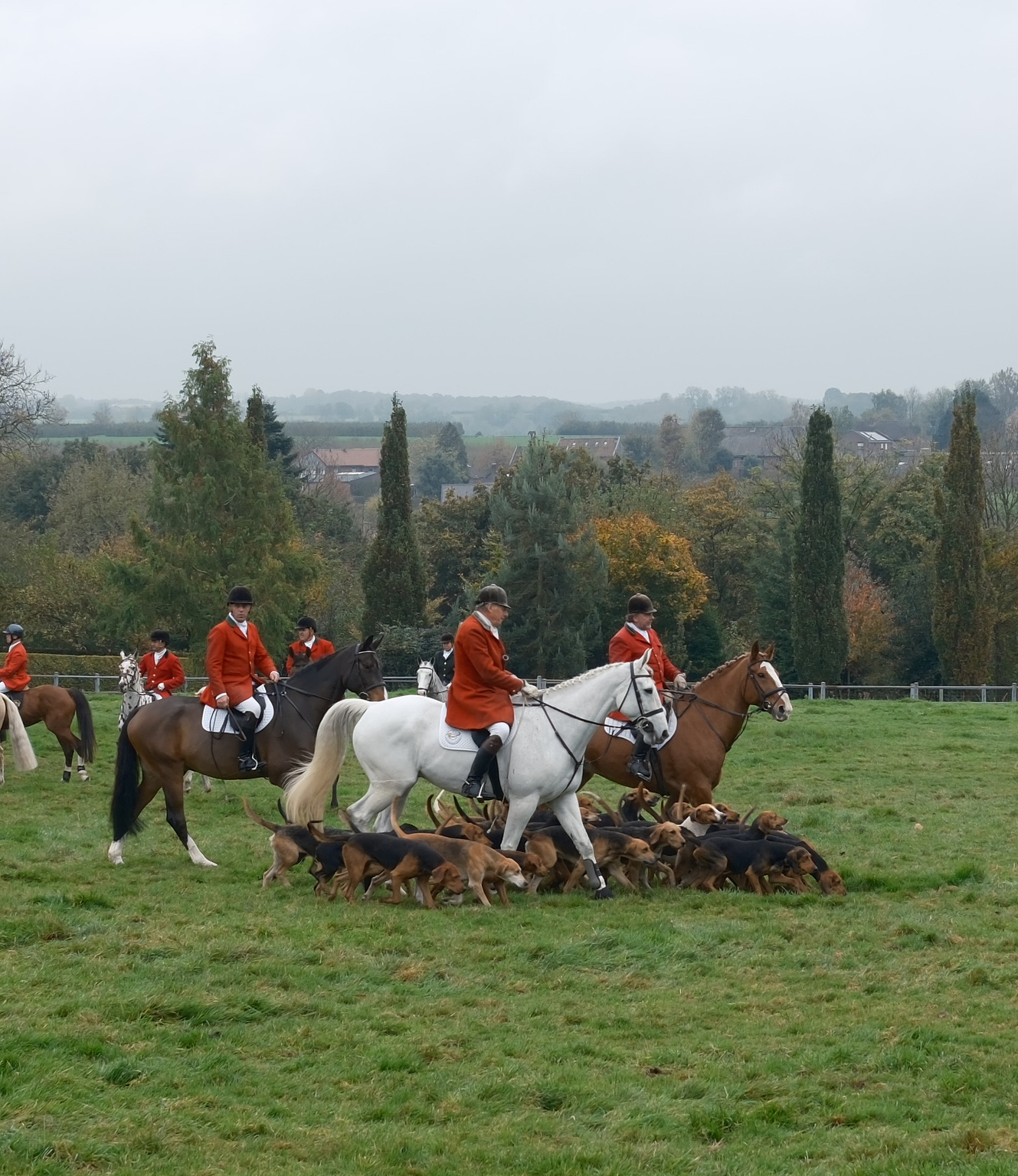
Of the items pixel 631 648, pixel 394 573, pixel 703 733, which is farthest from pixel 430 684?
pixel 394 573

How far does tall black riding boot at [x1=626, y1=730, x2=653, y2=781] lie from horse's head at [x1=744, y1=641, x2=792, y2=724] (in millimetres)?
1133

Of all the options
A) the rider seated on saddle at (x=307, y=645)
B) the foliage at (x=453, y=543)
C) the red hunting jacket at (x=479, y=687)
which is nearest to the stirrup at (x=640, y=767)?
the red hunting jacket at (x=479, y=687)

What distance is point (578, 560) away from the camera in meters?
39.2

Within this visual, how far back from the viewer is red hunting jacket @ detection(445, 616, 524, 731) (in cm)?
1010

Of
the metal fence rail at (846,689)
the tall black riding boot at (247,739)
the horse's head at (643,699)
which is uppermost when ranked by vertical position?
the horse's head at (643,699)

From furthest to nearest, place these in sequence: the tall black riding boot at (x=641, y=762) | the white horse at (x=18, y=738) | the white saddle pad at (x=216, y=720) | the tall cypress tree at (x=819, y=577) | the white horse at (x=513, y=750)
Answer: the tall cypress tree at (x=819, y=577) → the white horse at (x=18, y=738) → the tall black riding boot at (x=641, y=762) → the white saddle pad at (x=216, y=720) → the white horse at (x=513, y=750)

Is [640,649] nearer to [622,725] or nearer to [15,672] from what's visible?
[622,725]

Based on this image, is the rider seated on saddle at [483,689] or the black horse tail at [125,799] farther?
the black horse tail at [125,799]

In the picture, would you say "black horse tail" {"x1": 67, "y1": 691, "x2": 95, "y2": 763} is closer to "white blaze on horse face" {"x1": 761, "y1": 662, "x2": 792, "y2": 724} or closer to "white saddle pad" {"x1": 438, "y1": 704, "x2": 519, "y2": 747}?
"white saddle pad" {"x1": 438, "y1": 704, "x2": 519, "y2": 747}

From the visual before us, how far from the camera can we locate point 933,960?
8.07 meters

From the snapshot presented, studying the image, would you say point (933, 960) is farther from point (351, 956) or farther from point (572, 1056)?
point (351, 956)

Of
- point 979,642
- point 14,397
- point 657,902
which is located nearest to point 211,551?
point 14,397

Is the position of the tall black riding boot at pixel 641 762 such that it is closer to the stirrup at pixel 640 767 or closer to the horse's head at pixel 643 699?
the stirrup at pixel 640 767

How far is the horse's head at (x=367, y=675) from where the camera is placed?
12.6 meters
